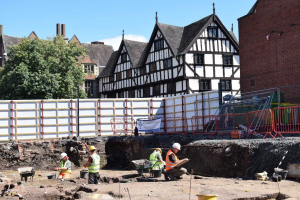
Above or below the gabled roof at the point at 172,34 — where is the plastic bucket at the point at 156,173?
below

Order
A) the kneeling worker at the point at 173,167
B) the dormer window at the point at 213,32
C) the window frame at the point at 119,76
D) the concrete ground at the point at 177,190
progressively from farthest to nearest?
1. the window frame at the point at 119,76
2. the dormer window at the point at 213,32
3. the kneeling worker at the point at 173,167
4. the concrete ground at the point at 177,190

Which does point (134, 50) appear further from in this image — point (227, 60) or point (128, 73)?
point (227, 60)

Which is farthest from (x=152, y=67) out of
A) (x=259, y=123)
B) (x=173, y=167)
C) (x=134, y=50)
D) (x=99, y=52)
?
(x=173, y=167)

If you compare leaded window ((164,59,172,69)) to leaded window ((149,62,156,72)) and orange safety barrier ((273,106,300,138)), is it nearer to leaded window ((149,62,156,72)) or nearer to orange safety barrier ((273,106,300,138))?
leaded window ((149,62,156,72))

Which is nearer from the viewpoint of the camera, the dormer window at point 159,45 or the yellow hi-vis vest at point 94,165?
the yellow hi-vis vest at point 94,165

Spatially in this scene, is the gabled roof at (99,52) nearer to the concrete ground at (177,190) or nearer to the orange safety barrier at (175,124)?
the orange safety barrier at (175,124)

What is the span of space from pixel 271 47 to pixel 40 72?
2214cm

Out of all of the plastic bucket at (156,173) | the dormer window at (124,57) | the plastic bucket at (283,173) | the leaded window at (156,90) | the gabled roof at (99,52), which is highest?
the gabled roof at (99,52)

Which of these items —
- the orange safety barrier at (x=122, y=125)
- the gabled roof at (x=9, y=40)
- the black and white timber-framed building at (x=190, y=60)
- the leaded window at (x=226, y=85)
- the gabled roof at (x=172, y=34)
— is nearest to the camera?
the orange safety barrier at (x=122, y=125)

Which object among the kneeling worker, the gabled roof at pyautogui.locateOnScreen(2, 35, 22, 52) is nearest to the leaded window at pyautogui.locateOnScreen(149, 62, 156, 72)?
the gabled roof at pyautogui.locateOnScreen(2, 35, 22, 52)

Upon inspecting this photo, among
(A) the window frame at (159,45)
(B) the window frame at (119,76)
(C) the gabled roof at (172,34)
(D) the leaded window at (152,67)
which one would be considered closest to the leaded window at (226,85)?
(C) the gabled roof at (172,34)

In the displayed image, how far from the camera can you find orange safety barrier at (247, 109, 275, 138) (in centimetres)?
1838

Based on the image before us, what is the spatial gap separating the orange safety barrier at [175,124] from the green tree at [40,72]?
14906 millimetres

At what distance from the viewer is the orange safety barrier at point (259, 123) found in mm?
18375
